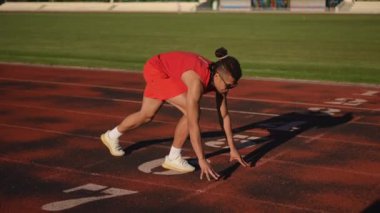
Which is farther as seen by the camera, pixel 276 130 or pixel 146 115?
pixel 276 130

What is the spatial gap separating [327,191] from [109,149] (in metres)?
3.05

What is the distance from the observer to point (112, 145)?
7.45 metres

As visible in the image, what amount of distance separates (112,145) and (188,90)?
195 cm

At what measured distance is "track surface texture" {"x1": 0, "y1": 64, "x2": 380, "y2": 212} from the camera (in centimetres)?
588

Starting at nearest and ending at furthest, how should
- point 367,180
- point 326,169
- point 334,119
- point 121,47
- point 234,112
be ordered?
point 367,180 → point 326,169 → point 334,119 → point 234,112 → point 121,47

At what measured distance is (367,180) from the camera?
6582 mm

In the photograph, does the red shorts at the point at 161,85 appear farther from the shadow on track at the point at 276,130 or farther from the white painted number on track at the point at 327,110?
the white painted number on track at the point at 327,110

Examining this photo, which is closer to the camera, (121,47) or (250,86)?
(250,86)

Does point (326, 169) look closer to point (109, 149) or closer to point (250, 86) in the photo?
point (109, 149)

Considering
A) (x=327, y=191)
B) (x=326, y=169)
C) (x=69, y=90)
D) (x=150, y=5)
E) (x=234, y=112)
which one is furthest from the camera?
(x=150, y=5)

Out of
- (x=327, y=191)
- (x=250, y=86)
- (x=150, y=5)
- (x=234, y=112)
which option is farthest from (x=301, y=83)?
(x=150, y=5)

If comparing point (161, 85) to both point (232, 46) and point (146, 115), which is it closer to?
point (146, 115)

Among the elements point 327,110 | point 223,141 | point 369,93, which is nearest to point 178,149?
point 223,141

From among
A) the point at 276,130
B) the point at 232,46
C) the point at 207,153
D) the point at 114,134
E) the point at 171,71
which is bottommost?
the point at 232,46
